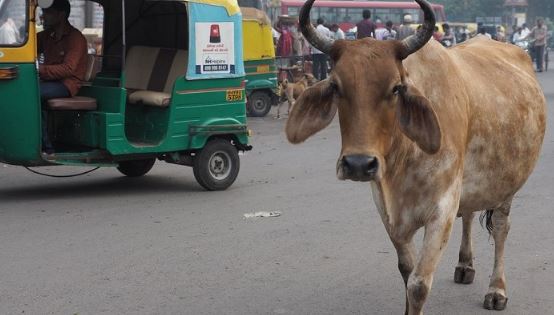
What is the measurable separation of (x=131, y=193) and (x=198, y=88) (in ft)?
3.94

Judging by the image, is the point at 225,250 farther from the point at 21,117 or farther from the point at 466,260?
the point at 21,117

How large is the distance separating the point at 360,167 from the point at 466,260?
7.66 feet

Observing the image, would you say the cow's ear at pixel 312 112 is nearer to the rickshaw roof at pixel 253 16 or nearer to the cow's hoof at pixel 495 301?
the cow's hoof at pixel 495 301

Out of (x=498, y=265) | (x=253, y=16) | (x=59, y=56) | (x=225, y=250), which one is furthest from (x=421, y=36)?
(x=253, y=16)

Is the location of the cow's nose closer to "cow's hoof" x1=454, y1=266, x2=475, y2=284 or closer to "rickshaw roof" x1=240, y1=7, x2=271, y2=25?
"cow's hoof" x1=454, y1=266, x2=475, y2=284

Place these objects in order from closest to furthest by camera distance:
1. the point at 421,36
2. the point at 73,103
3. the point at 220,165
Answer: the point at 421,36 < the point at 73,103 < the point at 220,165

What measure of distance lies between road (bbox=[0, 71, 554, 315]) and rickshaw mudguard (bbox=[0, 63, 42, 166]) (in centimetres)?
45

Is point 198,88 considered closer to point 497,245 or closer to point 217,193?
point 217,193

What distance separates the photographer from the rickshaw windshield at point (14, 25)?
900 centimetres

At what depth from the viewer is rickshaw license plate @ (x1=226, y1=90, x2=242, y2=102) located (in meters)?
10.1

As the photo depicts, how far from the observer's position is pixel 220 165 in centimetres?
1013

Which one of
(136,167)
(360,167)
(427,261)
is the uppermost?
(360,167)

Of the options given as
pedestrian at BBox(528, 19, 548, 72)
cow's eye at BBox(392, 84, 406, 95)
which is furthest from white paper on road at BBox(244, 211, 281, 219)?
pedestrian at BBox(528, 19, 548, 72)

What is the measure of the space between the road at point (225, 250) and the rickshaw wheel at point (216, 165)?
0.13 m
